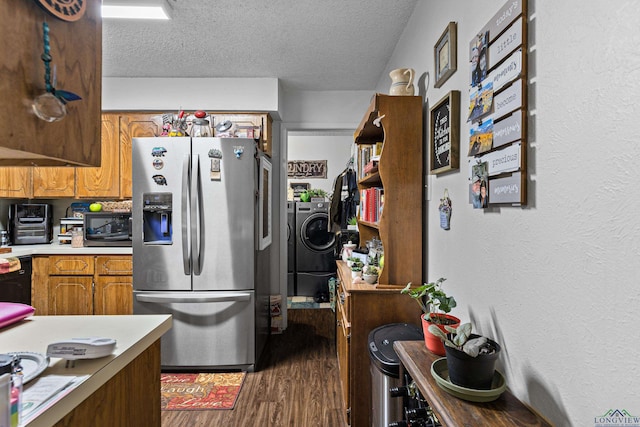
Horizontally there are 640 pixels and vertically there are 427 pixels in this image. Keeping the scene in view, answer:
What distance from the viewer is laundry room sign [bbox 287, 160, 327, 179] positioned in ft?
21.7

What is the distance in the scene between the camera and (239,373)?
2.88 m

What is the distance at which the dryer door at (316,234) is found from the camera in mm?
5344

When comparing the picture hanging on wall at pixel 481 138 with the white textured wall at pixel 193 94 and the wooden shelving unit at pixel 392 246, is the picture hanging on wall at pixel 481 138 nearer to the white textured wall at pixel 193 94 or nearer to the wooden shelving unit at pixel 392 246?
the wooden shelving unit at pixel 392 246

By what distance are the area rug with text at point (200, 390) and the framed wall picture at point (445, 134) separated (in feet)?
6.69

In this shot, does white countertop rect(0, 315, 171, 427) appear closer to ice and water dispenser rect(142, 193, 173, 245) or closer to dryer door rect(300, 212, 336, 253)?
ice and water dispenser rect(142, 193, 173, 245)

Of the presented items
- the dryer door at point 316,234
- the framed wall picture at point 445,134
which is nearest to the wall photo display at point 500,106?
the framed wall picture at point 445,134

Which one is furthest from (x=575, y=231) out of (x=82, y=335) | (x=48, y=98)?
(x=82, y=335)

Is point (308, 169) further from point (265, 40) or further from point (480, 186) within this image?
point (480, 186)

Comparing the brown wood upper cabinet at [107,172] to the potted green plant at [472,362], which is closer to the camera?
the potted green plant at [472,362]

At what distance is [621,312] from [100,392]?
4.15 feet

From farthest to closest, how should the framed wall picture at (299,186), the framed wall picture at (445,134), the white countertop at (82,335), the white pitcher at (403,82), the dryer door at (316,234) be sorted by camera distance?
the framed wall picture at (299,186)
the dryer door at (316,234)
the white pitcher at (403,82)
the framed wall picture at (445,134)
the white countertop at (82,335)

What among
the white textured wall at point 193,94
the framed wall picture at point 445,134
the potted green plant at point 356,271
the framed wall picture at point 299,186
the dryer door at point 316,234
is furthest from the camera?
the framed wall picture at point 299,186

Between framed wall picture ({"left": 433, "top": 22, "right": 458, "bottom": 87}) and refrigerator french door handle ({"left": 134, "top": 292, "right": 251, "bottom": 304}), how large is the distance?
2.08 m

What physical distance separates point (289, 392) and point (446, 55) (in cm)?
237
